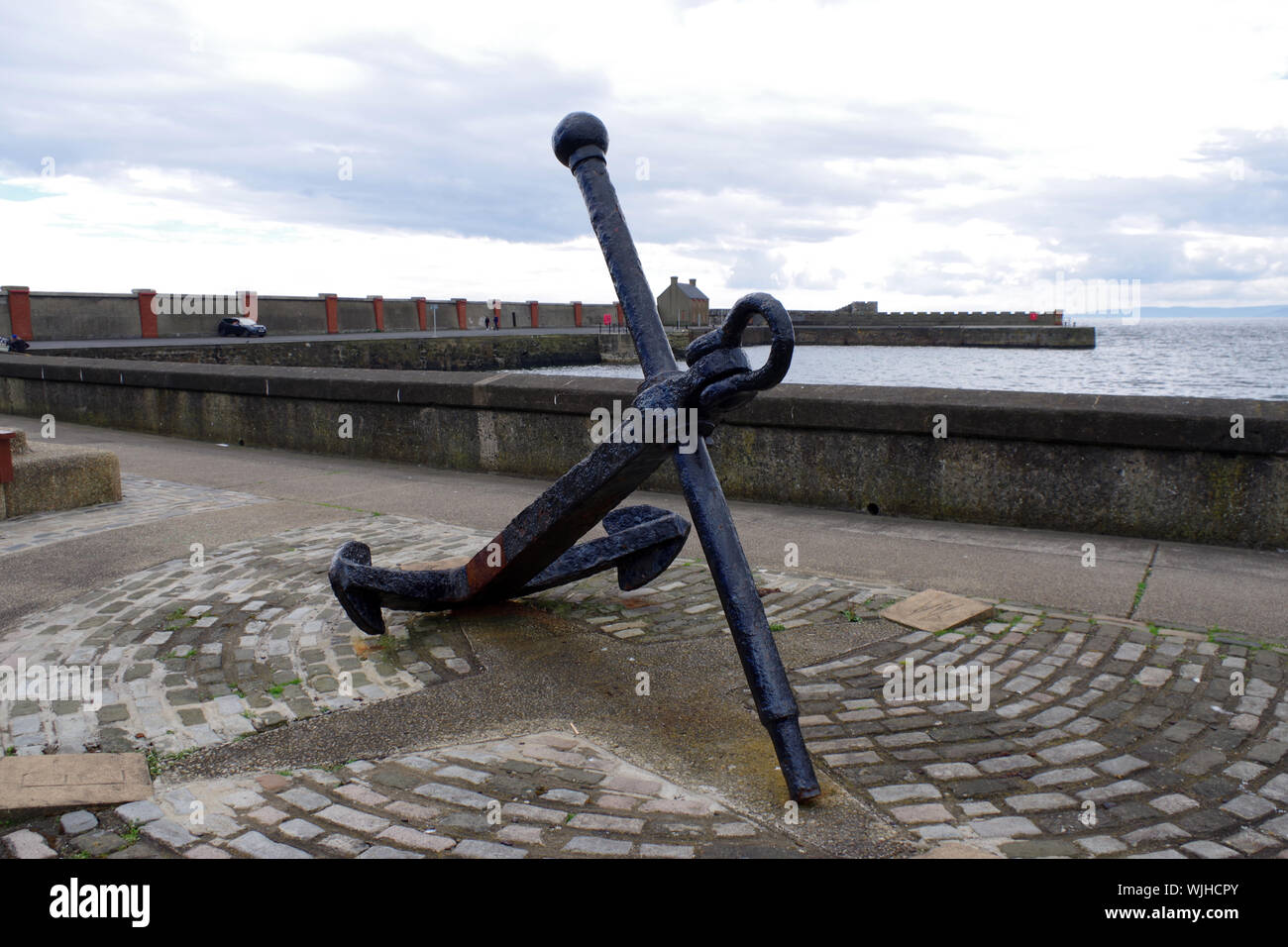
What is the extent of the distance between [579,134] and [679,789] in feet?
7.45

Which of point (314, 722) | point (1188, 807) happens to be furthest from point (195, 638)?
point (1188, 807)

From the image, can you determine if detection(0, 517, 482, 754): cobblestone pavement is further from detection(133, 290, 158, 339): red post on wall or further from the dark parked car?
the dark parked car

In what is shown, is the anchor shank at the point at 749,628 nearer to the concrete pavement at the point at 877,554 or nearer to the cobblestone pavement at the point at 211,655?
the cobblestone pavement at the point at 211,655

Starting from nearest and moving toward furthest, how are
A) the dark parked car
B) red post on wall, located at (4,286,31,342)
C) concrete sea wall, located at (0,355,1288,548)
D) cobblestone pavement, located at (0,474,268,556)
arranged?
concrete sea wall, located at (0,355,1288,548) < cobblestone pavement, located at (0,474,268,556) < red post on wall, located at (4,286,31,342) < the dark parked car

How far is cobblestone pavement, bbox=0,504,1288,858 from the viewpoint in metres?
2.53

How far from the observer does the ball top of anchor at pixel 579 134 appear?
3.39 metres

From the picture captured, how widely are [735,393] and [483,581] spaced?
1.52m

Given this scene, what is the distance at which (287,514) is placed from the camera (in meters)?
6.47
